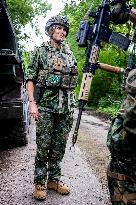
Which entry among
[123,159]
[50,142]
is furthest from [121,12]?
[50,142]

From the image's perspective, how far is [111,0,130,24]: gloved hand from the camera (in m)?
3.07

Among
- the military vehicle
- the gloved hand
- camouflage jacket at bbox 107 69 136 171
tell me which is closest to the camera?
camouflage jacket at bbox 107 69 136 171

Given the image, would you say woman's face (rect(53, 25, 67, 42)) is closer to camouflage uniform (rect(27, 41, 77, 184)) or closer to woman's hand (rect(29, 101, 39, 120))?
camouflage uniform (rect(27, 41, 77, 184))

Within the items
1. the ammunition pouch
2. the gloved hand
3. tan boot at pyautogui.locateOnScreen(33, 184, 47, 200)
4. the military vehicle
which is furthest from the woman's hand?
the gloved hand

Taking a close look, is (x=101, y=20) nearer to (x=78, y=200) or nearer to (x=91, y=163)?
(x=78, y=200)

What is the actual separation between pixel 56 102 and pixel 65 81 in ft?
0.83

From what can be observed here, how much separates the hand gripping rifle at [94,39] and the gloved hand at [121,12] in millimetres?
424

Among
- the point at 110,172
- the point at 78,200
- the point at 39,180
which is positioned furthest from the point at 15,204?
the point at 110,172

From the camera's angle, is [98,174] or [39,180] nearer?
[39,180]

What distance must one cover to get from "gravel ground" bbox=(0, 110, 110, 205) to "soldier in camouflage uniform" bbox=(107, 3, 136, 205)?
5.96 ft

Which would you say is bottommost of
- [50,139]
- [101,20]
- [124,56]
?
[124,56]

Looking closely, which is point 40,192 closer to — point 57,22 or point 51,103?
point 51,103

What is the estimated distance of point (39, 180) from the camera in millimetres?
4641

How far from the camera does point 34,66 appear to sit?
15.5 feet
